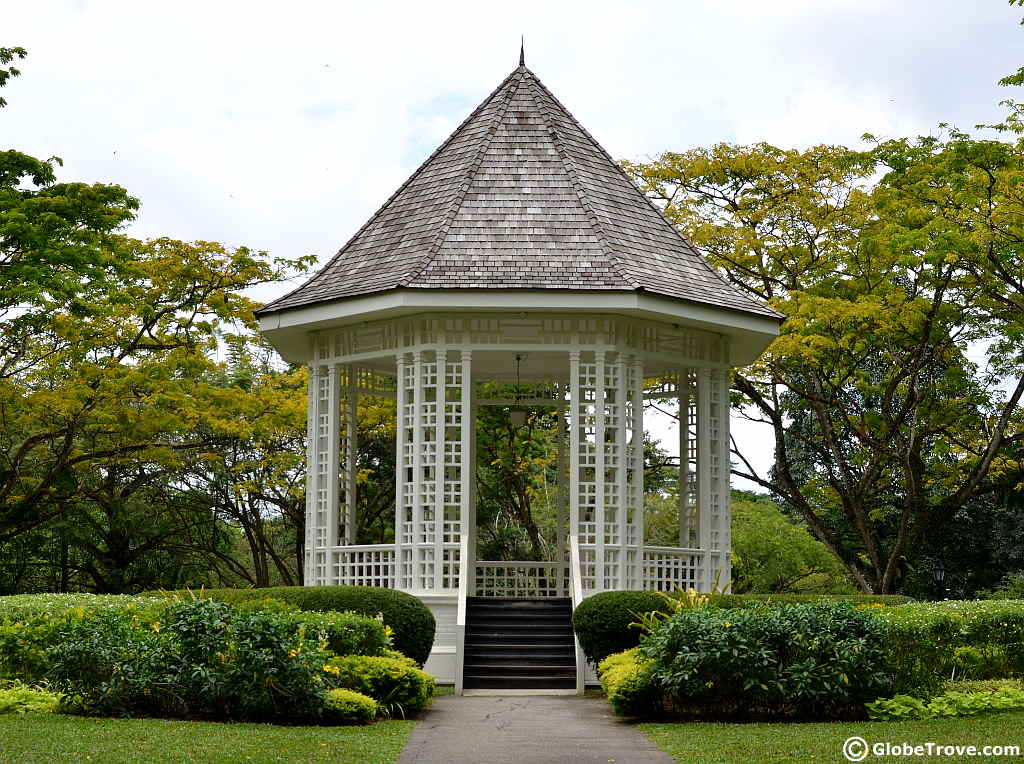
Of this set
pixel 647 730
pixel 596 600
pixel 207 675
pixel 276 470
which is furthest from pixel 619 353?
pixel 276 470

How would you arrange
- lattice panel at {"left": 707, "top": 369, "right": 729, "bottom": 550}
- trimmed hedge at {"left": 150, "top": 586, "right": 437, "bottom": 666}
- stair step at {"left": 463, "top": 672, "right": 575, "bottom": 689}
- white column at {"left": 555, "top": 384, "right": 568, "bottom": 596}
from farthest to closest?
white column at {"left": 555, "top": 384, "right": 568, "bottom": 596}
lattice panel at {"left": 707, "top": 369, "right": 729, "bottom": 550}
stair step at {"left": 463, "top": 672, "right": 575, "bottom": 689}
trimmed hedge at {"left": 150, "top": 586, "right": 437, "bottom": 666}

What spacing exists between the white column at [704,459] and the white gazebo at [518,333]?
31mm

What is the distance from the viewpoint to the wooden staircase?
1673 centimetres

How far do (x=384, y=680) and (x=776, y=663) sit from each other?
3876mm

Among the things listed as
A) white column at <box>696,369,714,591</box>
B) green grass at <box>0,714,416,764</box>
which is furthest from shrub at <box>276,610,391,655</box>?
white column at <box>696,369,714,591</box>

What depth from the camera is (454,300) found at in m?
17.7

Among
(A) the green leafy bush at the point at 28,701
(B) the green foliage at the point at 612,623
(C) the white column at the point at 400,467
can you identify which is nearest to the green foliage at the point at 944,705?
(B) the green foliage at the point at 612,623

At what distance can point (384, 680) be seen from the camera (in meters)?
13.0

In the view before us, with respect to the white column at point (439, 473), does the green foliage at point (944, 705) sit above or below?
below

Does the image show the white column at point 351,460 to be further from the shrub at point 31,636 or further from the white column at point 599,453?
the shrub at point 31,636

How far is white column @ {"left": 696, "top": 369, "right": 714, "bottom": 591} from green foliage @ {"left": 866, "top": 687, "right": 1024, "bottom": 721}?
7359 millimetres

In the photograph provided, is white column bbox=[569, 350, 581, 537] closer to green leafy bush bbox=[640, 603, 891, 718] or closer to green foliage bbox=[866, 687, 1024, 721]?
green leafy bush bbox=[640, 603, 891, 718]

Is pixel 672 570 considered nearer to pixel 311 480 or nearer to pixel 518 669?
pixel 518 669

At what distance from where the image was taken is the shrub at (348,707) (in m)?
11.8
